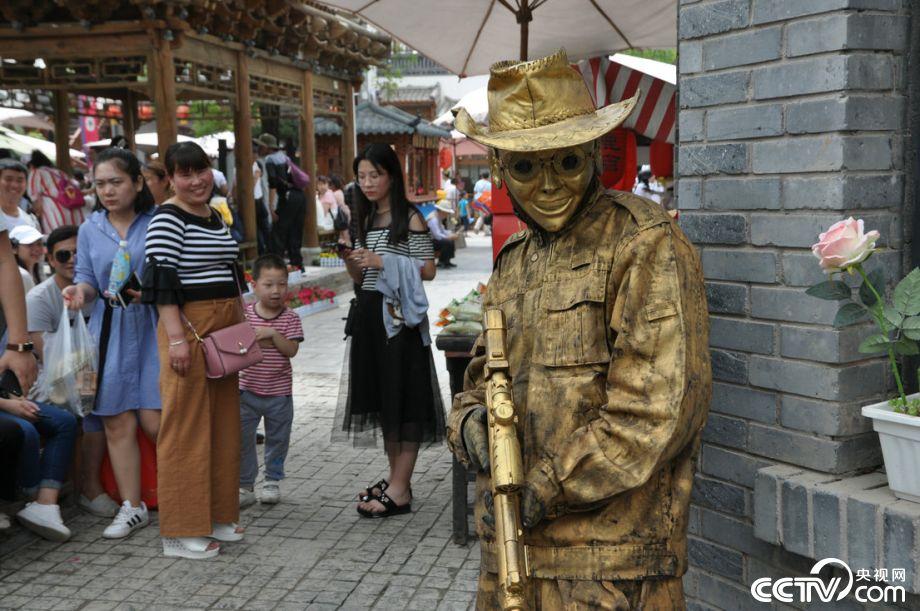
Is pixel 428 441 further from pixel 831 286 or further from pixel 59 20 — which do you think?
pixel 59 20

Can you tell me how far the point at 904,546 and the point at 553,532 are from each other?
90 cm

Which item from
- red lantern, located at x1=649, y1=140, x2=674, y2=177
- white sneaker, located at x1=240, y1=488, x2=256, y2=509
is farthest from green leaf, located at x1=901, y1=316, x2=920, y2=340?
red lantern, located at x1=649, y1=140, x2=674, y2=177

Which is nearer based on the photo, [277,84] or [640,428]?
[640,428]

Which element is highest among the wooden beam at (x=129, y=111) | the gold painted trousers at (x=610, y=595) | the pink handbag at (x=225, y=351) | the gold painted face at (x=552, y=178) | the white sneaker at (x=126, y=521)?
the wooden beam at (x=129, y=111)

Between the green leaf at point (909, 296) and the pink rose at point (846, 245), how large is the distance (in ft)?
0.78

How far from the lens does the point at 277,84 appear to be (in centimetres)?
1420

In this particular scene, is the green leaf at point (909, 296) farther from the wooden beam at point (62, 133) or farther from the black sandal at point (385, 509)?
the wooden beam at point (62, 133)

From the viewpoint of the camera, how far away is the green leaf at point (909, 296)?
2336 mm

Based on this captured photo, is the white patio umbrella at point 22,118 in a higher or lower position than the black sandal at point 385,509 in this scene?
higher

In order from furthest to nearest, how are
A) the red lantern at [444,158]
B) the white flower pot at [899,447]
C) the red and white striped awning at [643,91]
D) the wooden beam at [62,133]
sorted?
the red lantern at [444,158]
the wooden beam at [62,133]
the red and white striped awning at [643,91]
the white flower pot at [899,447]

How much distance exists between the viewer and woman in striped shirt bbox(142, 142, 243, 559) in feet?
14.6

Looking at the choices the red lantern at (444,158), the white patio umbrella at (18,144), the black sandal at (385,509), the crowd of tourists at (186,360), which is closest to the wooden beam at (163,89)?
the crowd of tourists at (186,360)

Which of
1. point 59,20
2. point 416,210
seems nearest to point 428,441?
point 416,210

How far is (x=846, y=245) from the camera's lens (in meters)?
2.19
